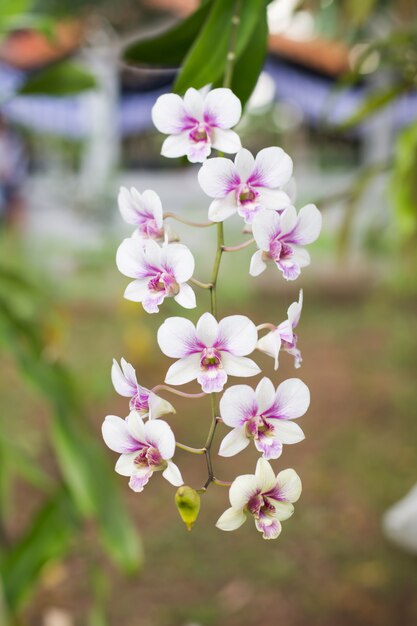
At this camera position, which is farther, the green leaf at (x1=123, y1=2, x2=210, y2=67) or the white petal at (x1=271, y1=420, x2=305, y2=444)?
the green leaf at (x1=123, y1=2, x2=210, y2=67)

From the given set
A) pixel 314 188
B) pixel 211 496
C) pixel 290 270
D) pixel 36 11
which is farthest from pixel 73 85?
pixel 314 188

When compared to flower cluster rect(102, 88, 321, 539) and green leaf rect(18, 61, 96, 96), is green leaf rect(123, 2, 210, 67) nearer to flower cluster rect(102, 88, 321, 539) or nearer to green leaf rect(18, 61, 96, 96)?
flower cluster rect(102, 88, 321, 539)

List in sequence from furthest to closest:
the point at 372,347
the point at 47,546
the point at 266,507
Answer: the point at 372,347
the point at 47,546
the point at 266,507

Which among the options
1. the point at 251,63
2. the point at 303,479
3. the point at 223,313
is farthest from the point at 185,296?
the point at 223,313

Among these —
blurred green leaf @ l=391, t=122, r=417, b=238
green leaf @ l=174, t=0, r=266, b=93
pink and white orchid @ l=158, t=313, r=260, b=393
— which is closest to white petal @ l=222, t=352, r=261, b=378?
pink and white orchid @ l=158, t=313, r=260, b=393

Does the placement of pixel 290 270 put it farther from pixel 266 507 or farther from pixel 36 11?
pixel 36 11

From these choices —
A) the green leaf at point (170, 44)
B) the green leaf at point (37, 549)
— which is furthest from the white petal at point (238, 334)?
the green leaf at point (37, 549)

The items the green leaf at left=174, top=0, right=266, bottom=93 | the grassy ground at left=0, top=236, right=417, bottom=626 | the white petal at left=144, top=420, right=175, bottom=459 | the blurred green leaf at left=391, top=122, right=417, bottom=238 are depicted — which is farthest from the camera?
the grassy ground at left=0, top=236, right=417, bottom=626

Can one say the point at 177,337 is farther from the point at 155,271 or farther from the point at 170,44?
the point at 170,44
